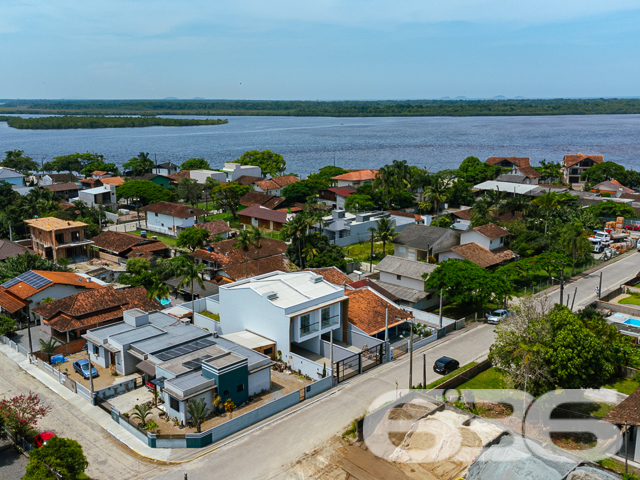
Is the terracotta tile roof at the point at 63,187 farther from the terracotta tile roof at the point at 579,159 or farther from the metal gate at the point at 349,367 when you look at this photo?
the terracotta tile roof at the point at 579,159

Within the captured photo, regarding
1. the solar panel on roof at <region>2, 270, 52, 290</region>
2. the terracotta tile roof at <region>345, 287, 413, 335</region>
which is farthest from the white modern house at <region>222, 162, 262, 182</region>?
the terracotta tile roof at <region>345, 287, 413, 335</region>

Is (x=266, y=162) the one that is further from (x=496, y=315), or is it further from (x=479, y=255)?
(x=496, y=315)

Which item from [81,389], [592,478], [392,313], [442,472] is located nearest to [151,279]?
[81,389]

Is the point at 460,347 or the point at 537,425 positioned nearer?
the point at 537,425

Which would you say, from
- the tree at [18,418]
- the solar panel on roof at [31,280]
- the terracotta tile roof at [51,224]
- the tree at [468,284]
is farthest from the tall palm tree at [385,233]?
the tree at [18,418]

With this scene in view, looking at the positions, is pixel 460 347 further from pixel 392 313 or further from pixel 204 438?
pixel 204 438

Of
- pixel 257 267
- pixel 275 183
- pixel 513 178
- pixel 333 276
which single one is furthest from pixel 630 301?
pixel 275 183

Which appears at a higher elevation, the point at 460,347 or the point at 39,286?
the point at 39,286
